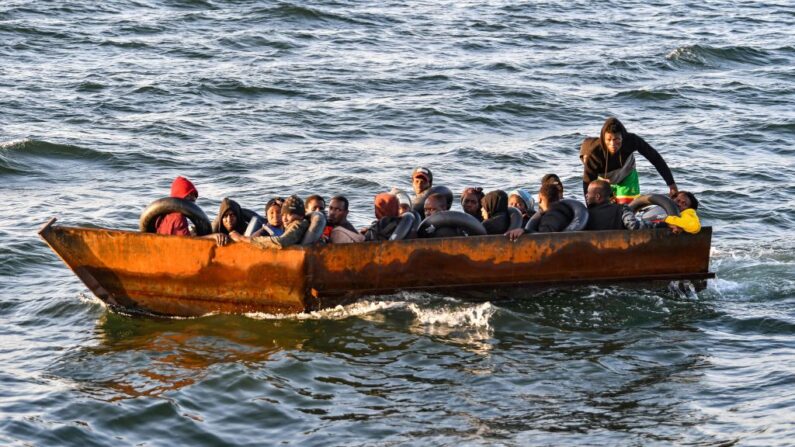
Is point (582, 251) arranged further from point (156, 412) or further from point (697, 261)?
point (156, 412)

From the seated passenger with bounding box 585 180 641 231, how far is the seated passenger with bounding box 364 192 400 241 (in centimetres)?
217

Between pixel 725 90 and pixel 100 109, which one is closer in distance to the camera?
pixel 100 109

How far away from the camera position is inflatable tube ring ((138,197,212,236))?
13.6 m

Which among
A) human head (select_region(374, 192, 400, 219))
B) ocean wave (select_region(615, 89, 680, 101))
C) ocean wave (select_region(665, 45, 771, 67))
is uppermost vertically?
ocean wave (select_region(665, 45, 771, 67))

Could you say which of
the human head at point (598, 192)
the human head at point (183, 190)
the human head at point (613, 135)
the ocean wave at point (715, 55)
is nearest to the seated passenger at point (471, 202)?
the human head at point (598, 192)

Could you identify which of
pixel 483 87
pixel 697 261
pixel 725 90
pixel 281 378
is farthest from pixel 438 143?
pixel 281 378

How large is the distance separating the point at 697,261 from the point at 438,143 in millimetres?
10218

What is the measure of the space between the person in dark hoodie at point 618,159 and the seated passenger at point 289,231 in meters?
3.65

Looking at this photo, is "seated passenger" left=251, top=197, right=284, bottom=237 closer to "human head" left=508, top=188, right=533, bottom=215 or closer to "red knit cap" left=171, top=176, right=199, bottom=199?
"red knit cap" left=171, top=176, right=199, bottom=199

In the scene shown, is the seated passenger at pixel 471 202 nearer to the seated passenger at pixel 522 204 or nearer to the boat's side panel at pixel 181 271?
the seated passenger at pixel 522 204

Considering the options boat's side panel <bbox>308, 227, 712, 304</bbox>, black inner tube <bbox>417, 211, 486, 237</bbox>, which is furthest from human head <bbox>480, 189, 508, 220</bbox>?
boat's side panel <bbox>308, 227, 712, 304</bbox>

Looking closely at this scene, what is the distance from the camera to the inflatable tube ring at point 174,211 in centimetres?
1363

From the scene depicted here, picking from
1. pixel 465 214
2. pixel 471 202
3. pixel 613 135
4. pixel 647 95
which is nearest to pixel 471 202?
pixel 471 202

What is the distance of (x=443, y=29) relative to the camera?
3412cm
